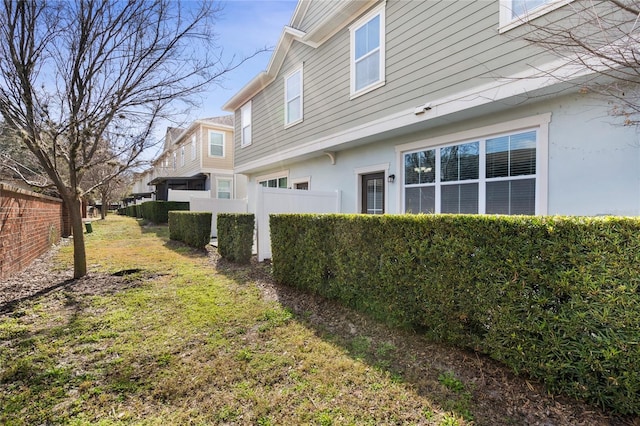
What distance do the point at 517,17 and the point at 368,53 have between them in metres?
3.31

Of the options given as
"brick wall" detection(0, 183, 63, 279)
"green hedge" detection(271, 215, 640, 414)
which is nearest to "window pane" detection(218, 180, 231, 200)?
"brick wall" detection(0, 183, 63, 279)

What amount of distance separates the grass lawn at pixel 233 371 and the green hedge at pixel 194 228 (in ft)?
15.9

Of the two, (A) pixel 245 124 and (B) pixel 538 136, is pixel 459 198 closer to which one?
(B) pixel 538 136

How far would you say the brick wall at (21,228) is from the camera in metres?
5.23

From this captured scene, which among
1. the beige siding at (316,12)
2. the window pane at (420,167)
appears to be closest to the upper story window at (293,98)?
the beige siding at (316,12)

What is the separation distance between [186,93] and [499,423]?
20.9ft

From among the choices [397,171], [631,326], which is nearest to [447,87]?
[397,171]

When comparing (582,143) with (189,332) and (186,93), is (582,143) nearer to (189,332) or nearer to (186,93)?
(189,332)

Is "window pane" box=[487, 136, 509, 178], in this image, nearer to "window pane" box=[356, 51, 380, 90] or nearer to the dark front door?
the dark front door

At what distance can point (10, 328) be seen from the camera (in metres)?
3.70

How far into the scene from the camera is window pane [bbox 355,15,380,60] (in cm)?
690

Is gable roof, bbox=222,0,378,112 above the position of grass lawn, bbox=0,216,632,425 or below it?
above

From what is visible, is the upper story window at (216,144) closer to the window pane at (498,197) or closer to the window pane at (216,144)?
the window pane at (216,144)

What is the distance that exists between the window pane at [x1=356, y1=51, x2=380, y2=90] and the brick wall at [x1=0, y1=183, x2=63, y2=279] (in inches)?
283
